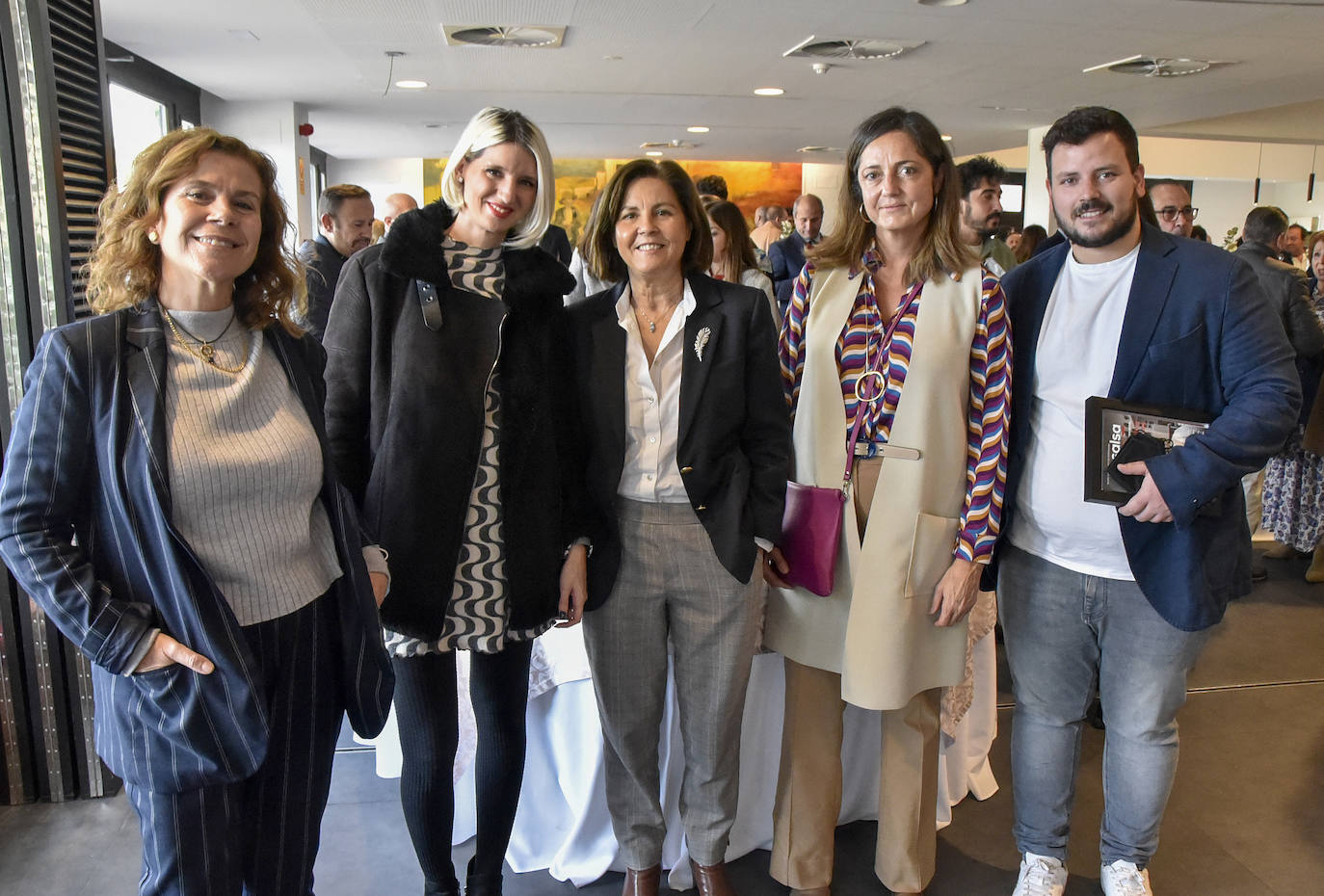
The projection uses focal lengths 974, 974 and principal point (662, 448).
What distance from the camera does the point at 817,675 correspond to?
2193 millimetres

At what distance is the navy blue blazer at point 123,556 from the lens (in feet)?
4.43

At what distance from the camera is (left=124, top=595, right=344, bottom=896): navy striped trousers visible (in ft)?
4.79

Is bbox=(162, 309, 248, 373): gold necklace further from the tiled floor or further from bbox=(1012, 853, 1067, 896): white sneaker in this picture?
bbox=(1012, 853, 1067, 896): white sneaker

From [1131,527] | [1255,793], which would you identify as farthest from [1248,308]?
[1255,793]

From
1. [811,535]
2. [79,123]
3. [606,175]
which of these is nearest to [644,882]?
[811,535]

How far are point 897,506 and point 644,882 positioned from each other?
1043 mm

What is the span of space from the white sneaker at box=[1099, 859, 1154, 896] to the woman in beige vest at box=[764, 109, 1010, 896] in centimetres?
47

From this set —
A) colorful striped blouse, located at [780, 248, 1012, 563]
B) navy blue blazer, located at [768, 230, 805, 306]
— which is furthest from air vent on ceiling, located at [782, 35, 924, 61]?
Result: colorful striped blouse, located at [780, 248, 1012, 563]

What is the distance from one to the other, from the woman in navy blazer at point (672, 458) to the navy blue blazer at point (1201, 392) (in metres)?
0.73

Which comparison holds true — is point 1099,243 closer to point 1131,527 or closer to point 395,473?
point 1131,527

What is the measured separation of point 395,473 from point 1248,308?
1669mm

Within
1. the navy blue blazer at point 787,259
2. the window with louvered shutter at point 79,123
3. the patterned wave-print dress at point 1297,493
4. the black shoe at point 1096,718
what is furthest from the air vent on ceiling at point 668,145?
the black shoe at point 1096,718

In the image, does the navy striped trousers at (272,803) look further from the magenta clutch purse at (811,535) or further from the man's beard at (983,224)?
the man's beard at (983,224)

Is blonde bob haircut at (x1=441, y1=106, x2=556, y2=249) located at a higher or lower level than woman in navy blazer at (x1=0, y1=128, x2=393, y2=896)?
higher
